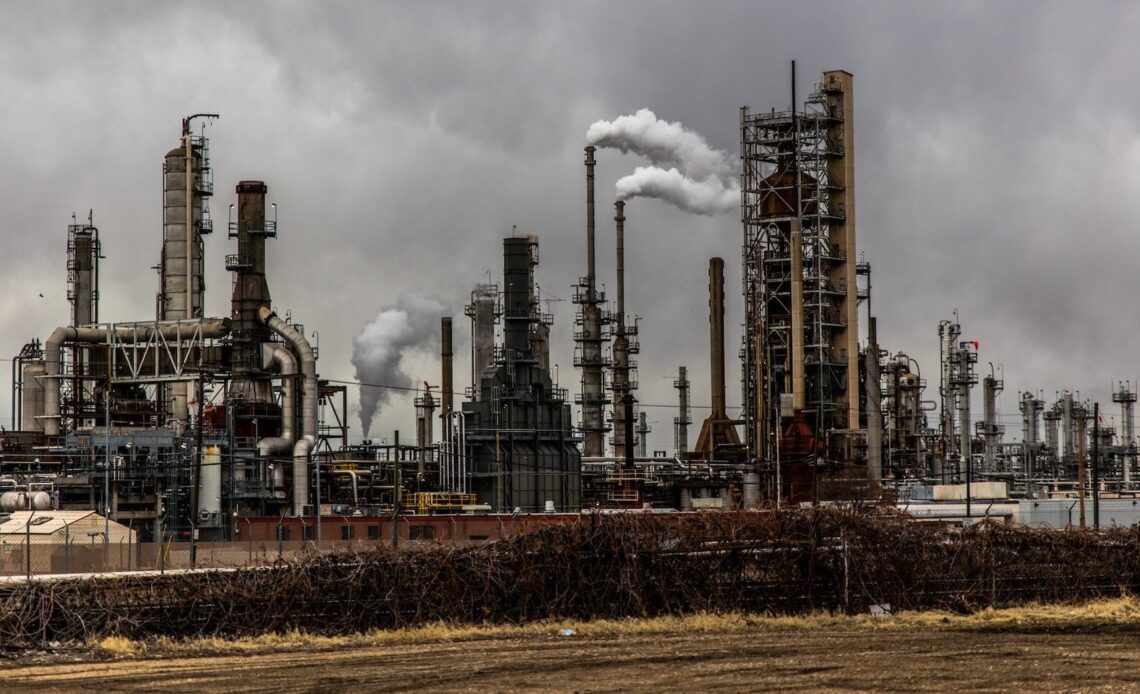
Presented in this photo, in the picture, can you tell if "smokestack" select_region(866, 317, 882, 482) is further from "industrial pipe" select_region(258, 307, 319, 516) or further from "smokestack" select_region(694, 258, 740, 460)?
"industrial pipe" select_region(258, 307, 319, 516)

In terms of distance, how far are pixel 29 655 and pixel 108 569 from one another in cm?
1511

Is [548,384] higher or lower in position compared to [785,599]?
higher

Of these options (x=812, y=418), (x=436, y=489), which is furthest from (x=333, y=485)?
(x=812, y=418)

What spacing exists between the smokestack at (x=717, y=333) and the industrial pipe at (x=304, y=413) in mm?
27069

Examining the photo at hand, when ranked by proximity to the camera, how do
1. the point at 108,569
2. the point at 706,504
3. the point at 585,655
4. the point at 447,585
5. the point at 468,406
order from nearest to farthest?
the point at 585,655 < the point at 447,585 < the point at 108,569 < the point at 468,406 < the point at 706,504

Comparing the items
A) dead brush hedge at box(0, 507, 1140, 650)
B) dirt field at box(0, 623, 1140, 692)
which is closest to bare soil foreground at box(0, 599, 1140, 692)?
dirt field at box(0, 623, 1140, 692)

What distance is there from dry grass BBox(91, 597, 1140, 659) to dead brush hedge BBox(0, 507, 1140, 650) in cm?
38

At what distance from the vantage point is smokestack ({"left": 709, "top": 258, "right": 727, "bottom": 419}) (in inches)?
3484

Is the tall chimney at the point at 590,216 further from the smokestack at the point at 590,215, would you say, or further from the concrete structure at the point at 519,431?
the concrete structure at the point at 519,431

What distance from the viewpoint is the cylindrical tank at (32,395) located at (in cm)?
7831

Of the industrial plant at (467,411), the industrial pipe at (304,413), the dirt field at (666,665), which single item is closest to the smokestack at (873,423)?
the industrial plant at (467,411)

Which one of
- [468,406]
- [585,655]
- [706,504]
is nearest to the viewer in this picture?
[585,655]

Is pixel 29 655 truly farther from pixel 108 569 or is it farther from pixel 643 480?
pixel 643 480

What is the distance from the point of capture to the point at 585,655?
90.1 feet
